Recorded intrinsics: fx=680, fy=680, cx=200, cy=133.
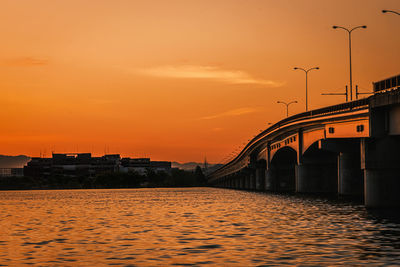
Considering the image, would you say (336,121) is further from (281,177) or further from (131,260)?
(281,177)

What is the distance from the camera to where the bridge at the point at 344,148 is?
6375cm

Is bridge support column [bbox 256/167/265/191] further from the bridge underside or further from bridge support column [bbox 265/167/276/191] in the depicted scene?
bridge support column [bbox 265/167/276/191]

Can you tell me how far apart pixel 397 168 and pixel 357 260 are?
125 feet

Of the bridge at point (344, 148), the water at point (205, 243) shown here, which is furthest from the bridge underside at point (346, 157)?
the water at point (205, 243)

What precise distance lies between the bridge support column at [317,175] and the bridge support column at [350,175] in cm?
2477

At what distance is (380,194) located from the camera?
2539 inches

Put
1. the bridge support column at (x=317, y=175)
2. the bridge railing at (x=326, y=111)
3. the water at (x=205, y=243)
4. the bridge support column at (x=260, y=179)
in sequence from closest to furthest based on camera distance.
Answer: the water at (x=205, y=243)
the bridge railing at (x=326, y=111)
the bridge support column at (x=317, y=175)
the bridge support column at (x=260, y=179)

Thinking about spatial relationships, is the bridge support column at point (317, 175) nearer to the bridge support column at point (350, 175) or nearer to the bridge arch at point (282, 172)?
the bridge arch at point (282, 172)

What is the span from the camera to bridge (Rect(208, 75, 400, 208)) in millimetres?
63750

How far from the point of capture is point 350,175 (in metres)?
90.2

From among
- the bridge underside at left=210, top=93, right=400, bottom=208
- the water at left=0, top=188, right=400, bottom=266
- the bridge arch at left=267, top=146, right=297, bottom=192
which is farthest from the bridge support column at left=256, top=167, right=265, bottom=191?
the water at left=0, top=188, right=400, bottom=266

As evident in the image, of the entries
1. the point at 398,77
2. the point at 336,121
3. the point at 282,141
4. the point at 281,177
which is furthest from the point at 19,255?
the point at 281,177

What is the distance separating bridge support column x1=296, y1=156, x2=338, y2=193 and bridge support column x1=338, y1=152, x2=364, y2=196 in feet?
81.3

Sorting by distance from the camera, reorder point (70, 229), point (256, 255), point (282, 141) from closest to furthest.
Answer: point (256, 255)
point (70, 229)
point (282, 141)
